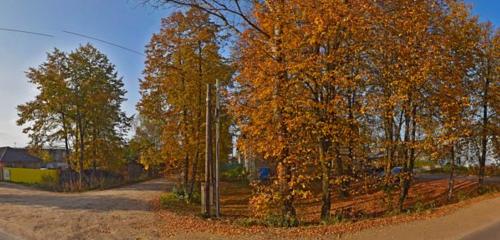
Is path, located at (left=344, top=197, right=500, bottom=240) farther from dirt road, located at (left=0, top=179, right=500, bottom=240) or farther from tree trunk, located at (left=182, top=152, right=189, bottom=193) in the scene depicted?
tree trunk, located at (left=182, top=152, right=189, bottom=193)

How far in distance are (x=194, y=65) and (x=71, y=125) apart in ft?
54.9

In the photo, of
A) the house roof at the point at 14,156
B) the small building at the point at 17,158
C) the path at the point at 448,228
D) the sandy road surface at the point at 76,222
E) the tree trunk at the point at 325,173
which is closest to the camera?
the path at the point at 448,228

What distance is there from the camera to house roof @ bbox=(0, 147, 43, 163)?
54438mm

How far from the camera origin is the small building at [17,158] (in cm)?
5389

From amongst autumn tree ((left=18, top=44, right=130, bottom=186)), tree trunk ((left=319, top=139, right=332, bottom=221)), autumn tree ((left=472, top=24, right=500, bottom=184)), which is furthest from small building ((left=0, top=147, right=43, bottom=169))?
autumn tree ((left=472, top=24, right=500, bottom=184))

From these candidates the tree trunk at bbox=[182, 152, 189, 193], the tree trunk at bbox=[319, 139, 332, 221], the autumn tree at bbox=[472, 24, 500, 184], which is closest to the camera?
the tree trunk at bbox=[319, 139, 332, 221]

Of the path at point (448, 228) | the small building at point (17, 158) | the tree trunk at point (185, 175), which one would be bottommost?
the path at point (448, 228)

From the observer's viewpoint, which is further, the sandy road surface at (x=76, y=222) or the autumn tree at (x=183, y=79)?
the autumn tree at (x=183, y=79)

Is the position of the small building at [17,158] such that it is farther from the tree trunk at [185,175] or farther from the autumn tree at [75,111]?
the tree trunk at [185,175]

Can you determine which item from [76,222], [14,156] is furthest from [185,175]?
[14,156]

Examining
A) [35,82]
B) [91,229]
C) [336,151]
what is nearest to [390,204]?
[336,151]

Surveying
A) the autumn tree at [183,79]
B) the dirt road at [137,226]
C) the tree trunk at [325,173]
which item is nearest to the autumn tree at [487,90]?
the dirt road at [137,226]

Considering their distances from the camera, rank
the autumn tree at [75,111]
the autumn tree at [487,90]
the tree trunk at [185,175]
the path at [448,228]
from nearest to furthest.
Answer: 1. the path at [448,228]
2. the autumn tree at [487,90]
3. the tree trunk at [185,175]
4. the autumn tree at [75,111]

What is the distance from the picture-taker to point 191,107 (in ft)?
68.5
